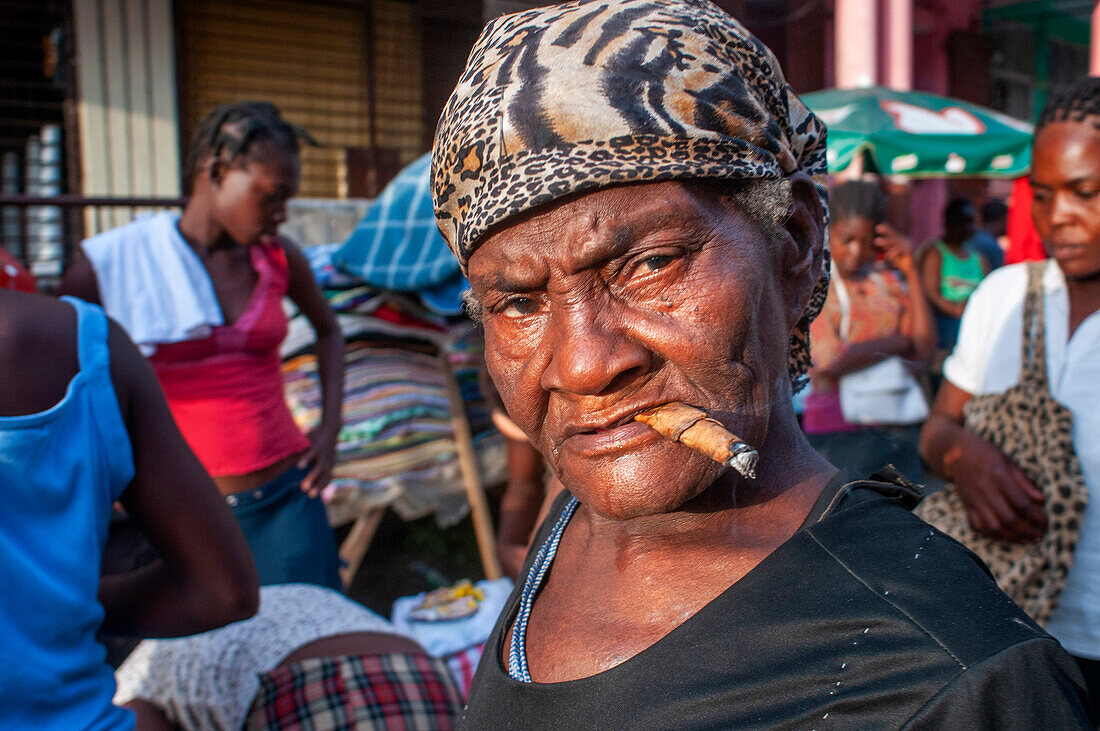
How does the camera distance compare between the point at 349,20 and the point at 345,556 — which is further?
the point at 349,20

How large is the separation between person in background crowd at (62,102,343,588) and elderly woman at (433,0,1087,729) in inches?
90.6

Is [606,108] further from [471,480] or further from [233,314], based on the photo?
[471,480]

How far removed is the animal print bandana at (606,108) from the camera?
1.09 meters

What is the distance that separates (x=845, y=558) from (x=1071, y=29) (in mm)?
18042

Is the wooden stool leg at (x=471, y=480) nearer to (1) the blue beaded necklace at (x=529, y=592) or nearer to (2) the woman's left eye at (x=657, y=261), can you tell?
(1) the blue beaded necklace at (x=529, y=592)

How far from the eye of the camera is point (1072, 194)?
2148 millimetres

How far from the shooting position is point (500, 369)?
1285 millimetres

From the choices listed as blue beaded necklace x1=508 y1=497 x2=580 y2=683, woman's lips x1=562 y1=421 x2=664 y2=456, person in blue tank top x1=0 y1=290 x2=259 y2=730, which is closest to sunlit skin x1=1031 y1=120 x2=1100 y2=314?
blue beaded necklace x1=508 y1=497 x2=580 y2=683

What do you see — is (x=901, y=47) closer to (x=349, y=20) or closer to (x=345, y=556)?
(x=349, y=20)

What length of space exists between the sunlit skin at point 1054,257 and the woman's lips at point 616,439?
140 centimetres

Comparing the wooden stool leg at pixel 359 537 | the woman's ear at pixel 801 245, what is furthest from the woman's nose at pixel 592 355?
the wooden stool leg at pixel 359 537

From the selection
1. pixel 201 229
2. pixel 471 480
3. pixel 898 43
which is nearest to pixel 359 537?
pixel 471 480

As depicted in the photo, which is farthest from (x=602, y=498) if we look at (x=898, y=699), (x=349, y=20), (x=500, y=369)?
(x=349, y=20)

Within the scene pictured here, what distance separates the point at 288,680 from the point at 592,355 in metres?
1.28
